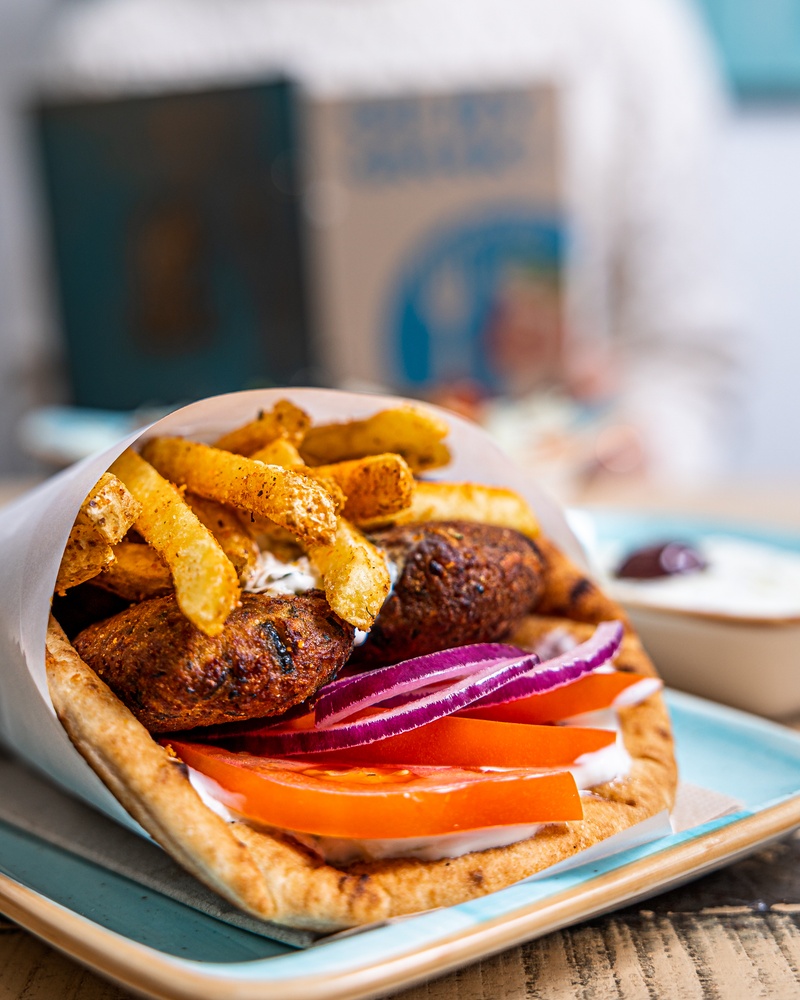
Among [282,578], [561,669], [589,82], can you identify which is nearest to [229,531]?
[282,578]

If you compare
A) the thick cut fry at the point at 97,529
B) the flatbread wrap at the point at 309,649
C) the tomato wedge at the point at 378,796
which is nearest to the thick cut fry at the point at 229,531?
the flatbread wrap at the point at 309,649

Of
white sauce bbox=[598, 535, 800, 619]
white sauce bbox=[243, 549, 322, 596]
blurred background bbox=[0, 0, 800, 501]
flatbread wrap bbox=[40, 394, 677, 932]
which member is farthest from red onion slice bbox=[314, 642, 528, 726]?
blurred background bbox=[0, 0, 800, 501]

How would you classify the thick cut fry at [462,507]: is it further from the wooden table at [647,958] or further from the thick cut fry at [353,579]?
the wooden table at [647,958]

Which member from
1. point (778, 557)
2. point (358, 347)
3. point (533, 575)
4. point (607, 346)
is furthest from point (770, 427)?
→ point (533, 575)

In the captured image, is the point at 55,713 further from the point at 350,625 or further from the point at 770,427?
the point at 770,427

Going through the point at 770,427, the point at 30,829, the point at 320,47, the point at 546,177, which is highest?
the point at 320,47

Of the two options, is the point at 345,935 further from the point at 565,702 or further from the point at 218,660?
the point at 565,702

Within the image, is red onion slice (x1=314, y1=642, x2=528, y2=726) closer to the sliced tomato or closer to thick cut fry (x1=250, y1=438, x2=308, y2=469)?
the sliced tomato
